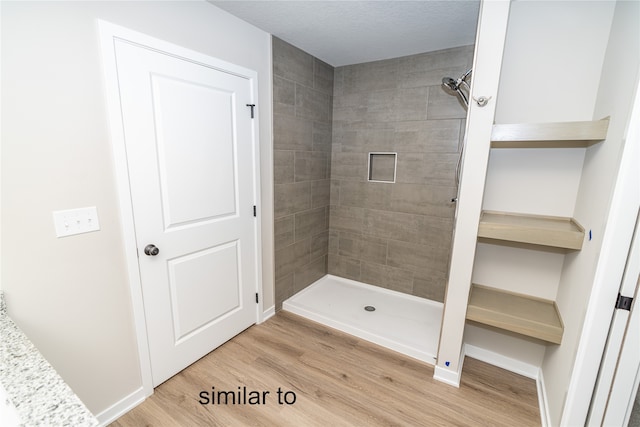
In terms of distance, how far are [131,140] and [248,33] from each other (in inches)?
46.6

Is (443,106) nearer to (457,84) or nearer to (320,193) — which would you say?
(457,84)

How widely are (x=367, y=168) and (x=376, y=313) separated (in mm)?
1467

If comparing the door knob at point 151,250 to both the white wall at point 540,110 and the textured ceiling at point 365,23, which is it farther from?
the white wall at point 540,110

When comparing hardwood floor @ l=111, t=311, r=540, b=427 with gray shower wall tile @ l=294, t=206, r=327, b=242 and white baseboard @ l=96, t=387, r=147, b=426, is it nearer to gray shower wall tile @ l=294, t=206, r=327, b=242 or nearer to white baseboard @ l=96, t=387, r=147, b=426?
white baseboard @ l=96, t=387, r=147, b=426

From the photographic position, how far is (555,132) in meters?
1.47

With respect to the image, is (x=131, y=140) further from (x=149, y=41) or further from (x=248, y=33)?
(x=248, y=33)

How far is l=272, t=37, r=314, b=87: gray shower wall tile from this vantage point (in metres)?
2.34

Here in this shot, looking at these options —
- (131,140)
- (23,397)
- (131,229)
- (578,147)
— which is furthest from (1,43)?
(578,147)

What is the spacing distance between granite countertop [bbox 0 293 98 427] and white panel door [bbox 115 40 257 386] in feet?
2.26

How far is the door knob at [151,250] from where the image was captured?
5.45 feet

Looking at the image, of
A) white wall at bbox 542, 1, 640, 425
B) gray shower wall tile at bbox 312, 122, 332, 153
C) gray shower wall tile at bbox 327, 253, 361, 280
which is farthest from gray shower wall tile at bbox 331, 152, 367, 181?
white wall at bbox 542, 1, 640, 425

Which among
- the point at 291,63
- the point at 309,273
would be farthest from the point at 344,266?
the point at 291,63

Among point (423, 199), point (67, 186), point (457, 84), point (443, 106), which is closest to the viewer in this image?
point (67, 186)

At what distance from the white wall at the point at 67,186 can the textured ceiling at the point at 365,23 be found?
1.71 feet
